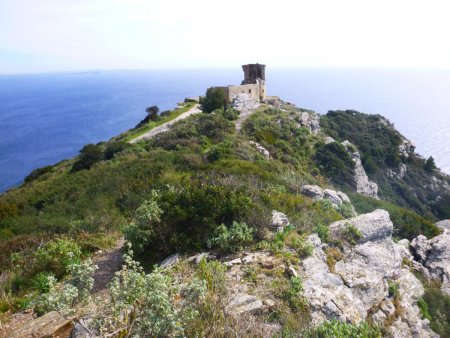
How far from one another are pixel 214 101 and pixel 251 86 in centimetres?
839

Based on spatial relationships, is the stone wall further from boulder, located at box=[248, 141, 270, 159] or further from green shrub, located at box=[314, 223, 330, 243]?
green shrub, located at box=[314, 223, 330, 243]

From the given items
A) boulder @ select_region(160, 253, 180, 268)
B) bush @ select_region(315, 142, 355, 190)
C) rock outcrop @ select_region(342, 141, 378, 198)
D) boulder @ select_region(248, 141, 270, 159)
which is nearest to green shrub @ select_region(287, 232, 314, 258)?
boulder @ select_region(160, 253, 180, 268)

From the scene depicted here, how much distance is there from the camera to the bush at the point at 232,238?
718 cm

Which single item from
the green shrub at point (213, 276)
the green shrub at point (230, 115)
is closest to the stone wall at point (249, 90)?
the green shrub at point (230, 115)

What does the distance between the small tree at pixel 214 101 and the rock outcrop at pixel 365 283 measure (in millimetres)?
30139

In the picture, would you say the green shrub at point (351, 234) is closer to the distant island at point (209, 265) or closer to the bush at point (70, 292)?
the distant island at point (209, 265)

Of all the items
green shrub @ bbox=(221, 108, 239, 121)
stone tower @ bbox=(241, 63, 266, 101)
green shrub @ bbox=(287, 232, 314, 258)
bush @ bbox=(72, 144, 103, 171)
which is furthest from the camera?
stone tower @ bbox=(241, 63, 266, 101)

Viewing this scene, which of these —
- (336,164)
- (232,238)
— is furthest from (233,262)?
(336,164)

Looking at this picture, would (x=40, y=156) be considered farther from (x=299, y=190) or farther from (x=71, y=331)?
(x=71, y=331)

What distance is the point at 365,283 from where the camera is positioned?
7.41 meters

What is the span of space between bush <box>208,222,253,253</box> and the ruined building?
3518 centimetres

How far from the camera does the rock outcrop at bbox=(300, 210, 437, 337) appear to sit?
623 centimetres

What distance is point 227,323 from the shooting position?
416 cm

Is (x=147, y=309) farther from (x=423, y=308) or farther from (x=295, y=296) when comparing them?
(x=423, y=308)
